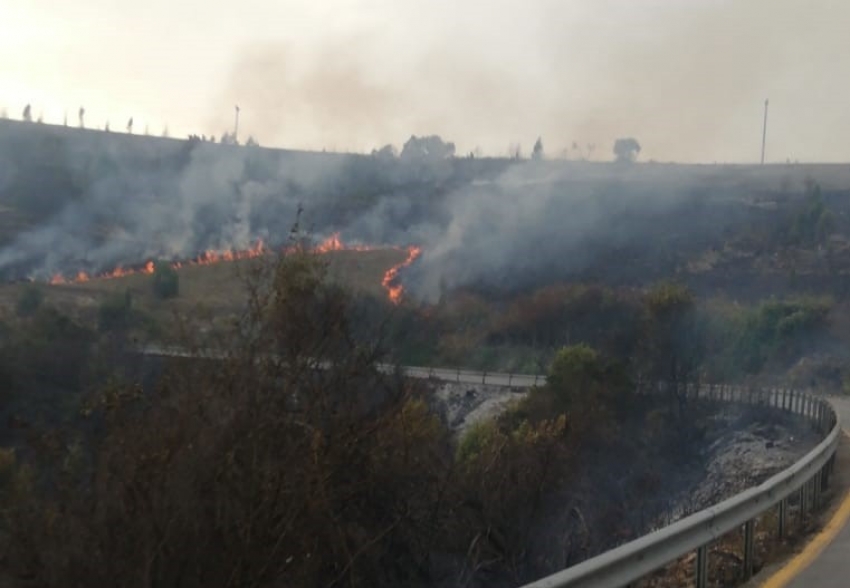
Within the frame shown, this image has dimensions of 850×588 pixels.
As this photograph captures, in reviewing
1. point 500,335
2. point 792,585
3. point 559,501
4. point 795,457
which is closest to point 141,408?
point 792,585

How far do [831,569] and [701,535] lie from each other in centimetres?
200

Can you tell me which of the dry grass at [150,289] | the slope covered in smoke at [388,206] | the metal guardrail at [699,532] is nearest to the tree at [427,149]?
the slope covered in smoke at [388,206]

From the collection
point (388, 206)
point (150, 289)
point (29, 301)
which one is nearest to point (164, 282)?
point (150, 289)

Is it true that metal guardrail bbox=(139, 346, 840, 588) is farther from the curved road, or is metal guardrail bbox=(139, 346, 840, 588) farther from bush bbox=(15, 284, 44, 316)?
bush bbox=(15, 284, 44, 316)

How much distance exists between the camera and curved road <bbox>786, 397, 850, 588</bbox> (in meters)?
8.91

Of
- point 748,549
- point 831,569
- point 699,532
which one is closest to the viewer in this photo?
point 699,532

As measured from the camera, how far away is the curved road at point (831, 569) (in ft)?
29.2

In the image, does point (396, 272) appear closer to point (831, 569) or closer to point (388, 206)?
point (388, 206)

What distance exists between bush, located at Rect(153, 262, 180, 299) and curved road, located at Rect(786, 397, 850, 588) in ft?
162

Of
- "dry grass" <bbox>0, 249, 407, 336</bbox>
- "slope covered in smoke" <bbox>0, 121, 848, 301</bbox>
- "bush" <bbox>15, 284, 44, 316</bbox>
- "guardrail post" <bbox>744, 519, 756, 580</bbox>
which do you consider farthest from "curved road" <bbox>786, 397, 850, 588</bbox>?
"slope covered in smoke" <bbox>0, 121, 848, 301</bbox>

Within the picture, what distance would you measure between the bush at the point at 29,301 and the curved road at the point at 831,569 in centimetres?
4257

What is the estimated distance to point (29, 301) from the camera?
50.9 meters

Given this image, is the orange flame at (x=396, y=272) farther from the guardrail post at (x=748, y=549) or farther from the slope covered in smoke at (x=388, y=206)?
the guardrail post at (x=748, y=549)

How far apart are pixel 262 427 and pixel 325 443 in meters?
1.56
